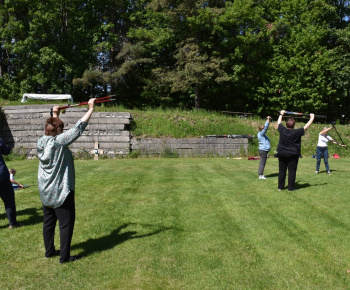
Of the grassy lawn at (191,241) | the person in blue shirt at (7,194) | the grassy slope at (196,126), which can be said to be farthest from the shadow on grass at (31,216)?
the grassy slope at (196,126)

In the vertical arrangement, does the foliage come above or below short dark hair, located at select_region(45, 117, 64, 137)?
above

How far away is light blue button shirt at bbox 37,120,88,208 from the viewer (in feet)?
13.3

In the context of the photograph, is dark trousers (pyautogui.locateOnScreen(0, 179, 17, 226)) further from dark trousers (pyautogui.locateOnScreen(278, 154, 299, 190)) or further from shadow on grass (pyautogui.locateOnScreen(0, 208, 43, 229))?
dark trousers (pyautogui.locateOnScreen(278, 154, 299, 190))

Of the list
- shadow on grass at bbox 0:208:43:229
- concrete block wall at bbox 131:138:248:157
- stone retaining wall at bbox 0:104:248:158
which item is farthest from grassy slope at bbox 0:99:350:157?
shadow on grass at bbox 0:208:43:229

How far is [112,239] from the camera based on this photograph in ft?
16.6

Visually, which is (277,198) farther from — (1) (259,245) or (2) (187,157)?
(2) (187,157)

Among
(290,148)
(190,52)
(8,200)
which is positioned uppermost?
(190,52)

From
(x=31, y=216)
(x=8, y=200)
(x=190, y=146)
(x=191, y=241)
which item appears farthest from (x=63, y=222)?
(x=190, y=146)

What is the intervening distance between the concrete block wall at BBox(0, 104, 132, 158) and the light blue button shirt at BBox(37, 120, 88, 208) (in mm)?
13505

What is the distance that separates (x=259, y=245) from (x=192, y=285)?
4.78 feet

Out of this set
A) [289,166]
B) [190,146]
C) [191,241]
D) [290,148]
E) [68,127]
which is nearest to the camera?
[191,241]

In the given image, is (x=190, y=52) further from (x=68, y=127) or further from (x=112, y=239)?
(x=112, y=239)

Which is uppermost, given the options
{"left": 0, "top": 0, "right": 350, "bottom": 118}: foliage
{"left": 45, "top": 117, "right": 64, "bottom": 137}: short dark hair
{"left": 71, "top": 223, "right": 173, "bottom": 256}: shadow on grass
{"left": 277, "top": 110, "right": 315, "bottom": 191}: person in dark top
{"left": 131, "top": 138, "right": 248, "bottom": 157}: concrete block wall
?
{"left": 0, "top": 0, "right": 350, "bottom": 118}: foliage

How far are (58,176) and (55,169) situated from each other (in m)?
0.09
